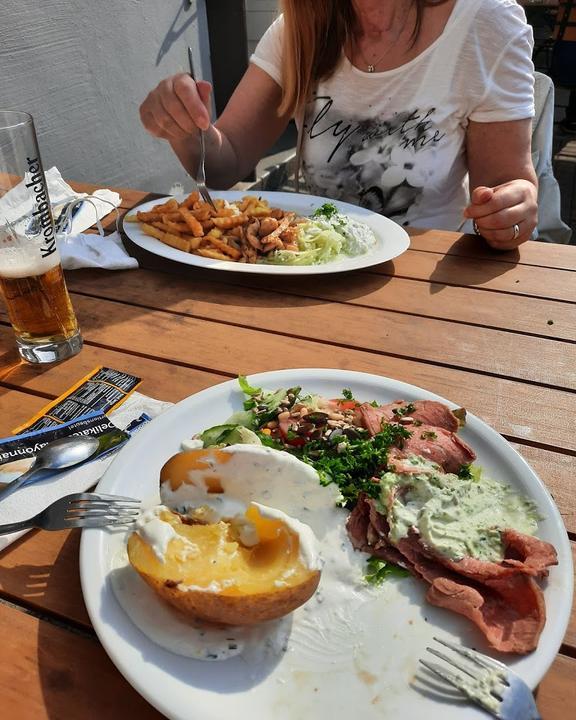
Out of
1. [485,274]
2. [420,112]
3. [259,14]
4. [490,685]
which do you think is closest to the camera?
[490,685]

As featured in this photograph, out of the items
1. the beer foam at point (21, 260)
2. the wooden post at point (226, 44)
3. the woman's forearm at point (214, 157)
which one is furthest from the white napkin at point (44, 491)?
the wooden post at point (226, 44)

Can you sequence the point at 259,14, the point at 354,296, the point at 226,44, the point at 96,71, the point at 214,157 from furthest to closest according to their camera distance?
the point at 259,14 → the point at 226,44 → the point at 96,71 → the point at 214,157 → the point at 354,296

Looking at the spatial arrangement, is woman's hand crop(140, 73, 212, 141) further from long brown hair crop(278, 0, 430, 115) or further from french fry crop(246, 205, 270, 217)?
long brown hair crop(278, 0, 430, 115)

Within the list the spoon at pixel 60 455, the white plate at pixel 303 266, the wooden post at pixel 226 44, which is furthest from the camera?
the wooden post at pixel 226 44

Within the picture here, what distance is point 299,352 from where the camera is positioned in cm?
145

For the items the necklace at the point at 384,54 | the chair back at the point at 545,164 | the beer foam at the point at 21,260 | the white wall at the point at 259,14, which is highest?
the white wall at the point at 259,14

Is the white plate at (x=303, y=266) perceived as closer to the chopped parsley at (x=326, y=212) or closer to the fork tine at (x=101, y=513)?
the chopped parsley at (x=326, y=212)

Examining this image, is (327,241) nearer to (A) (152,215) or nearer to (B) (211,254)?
(B) (211,254)

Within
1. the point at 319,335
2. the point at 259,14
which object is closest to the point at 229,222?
the point at 319,335

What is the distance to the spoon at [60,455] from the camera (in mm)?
1020

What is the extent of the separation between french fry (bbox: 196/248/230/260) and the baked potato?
44.0 inches

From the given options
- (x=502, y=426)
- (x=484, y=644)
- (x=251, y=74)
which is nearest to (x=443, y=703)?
(x=484, y=644)

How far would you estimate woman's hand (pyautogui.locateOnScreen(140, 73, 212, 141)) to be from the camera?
6.64 ft

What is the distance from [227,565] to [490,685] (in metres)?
0.35
